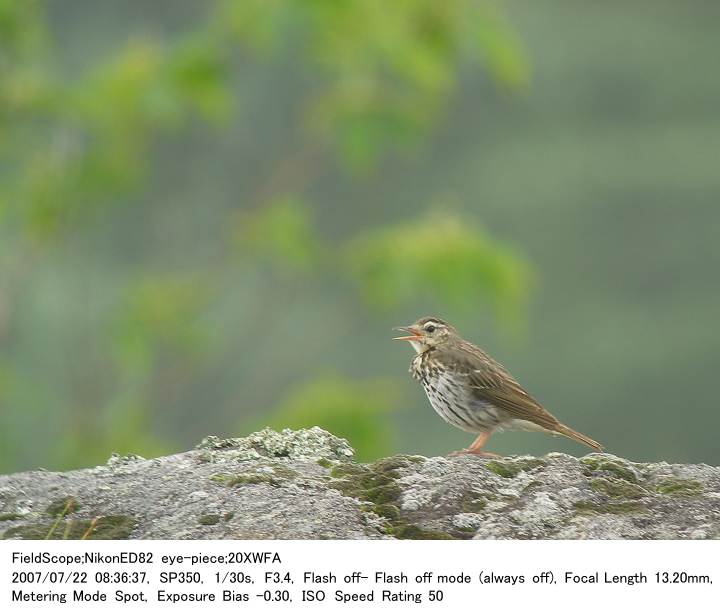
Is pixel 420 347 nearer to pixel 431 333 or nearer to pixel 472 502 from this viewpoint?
pixel 431 333

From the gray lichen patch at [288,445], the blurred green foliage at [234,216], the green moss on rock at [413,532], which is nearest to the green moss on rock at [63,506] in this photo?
the gray lichen patch at [288,445]

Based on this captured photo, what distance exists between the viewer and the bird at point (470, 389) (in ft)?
18.0

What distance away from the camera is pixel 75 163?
11844 mm

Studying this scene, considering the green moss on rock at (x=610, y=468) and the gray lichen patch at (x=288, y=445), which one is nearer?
the green moss on rock at (x=610, y=468)

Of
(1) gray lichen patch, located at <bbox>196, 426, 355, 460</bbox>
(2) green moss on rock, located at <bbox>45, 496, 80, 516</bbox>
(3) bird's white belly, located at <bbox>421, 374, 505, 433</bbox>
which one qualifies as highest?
(3) bird's white belly, located at <bbox>421, 374, 505, 433</bbox>

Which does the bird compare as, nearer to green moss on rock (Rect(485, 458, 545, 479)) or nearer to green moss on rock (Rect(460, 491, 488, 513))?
green moss on rock (Rect(485, 458, 545, 479))

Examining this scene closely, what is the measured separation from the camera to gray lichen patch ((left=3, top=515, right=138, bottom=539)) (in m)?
3.65

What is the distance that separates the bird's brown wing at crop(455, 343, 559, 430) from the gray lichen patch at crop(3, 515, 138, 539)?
209 cm

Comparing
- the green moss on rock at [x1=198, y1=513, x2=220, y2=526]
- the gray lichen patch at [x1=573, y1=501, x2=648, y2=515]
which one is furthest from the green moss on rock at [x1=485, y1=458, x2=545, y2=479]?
the green moss on rock at [x1=198, y1=513, x2=220, y2=526]

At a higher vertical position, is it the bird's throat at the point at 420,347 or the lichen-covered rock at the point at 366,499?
the bird's throat at the point at 420,347

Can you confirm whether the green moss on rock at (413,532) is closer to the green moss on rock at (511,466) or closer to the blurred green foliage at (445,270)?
the green moss on rock at (511,466)

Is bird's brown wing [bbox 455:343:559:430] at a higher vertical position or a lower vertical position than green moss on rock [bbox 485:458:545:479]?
higher

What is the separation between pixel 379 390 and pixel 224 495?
23.5 feet

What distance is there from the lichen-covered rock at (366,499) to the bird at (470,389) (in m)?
1.16
